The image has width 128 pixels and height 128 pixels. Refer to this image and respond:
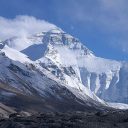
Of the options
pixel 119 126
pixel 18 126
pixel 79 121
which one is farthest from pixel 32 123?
pixel 119 126

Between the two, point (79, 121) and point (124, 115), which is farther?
point (124, 115)

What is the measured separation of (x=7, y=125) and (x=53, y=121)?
14.1 m

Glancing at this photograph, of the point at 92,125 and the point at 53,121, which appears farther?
the point at 53,121

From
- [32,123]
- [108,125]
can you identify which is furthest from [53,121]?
[108,125]

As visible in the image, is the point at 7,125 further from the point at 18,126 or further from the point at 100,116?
the point at 100,116

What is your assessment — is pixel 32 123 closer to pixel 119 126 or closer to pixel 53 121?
pixel 53 121

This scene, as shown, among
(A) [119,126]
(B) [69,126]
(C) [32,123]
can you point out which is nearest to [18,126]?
(C) [32,123]

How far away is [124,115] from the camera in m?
158

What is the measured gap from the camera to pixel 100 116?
512ft

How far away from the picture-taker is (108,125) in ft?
466

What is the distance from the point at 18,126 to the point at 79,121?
16842mm

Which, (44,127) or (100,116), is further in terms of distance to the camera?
(100,116)

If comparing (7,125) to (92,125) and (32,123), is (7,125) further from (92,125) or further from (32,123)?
(92,125)

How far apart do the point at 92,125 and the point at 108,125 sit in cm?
475
